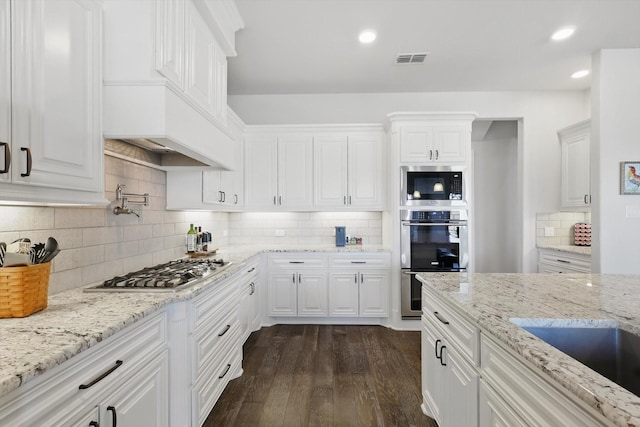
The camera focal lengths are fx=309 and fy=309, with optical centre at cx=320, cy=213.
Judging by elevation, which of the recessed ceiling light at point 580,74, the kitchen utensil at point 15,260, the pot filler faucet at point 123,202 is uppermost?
the recessed ceiling light at point 580,74

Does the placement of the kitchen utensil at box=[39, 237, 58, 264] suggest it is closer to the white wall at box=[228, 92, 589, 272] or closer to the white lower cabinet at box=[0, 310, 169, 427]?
the white lower cabinet at box=[0, 310, 169, 427]

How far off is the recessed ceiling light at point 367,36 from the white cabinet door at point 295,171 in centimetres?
133

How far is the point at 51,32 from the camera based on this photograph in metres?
1.23

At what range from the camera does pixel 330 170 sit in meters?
3.92

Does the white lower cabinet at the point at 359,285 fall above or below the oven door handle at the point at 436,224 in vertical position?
below

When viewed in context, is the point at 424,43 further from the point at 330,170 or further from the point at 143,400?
the point at 143,400

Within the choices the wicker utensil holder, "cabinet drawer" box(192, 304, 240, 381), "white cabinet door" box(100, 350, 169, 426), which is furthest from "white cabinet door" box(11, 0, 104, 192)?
"cabinet drawer" box(192, 304, 240, 381)

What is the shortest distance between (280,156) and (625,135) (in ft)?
12.0

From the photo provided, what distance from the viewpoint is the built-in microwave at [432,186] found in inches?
141

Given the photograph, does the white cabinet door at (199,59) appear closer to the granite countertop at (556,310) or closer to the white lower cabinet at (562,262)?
the granite countertop at (556,310)

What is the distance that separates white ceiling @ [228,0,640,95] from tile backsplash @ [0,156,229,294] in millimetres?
1621

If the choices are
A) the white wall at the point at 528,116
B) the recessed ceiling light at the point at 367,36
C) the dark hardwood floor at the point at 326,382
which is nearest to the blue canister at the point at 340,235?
the dark hardwood floor at the point at 326,382

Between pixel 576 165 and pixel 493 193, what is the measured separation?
1.17m

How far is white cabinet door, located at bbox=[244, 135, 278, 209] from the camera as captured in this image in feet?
13.0
